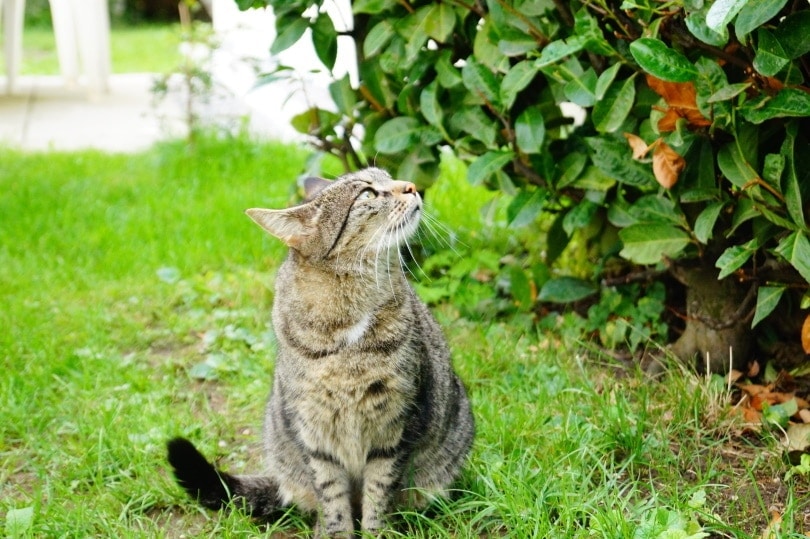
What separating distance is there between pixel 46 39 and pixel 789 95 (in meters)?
11.8

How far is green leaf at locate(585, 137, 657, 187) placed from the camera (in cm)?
308

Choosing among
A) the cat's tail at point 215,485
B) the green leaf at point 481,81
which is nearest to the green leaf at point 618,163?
the green leaf at point 481,81

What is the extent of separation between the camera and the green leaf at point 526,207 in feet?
11.1

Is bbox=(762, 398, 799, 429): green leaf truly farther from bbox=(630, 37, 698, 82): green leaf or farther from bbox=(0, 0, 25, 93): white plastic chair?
bbox=(0, 0, 25, 93): white plastic chair

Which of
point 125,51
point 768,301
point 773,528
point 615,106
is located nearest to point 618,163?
point 615,106

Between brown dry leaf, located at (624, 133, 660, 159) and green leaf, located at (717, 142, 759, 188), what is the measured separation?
0.70 feet

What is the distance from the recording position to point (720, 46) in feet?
8.50

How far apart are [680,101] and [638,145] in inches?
9.5

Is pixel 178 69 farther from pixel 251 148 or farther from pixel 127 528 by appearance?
pixel 127 528

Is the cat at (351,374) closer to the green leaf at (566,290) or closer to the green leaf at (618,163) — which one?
the green leaf at (618,163)

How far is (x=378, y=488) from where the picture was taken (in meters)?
2.60

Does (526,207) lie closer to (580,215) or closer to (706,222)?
(580,215)

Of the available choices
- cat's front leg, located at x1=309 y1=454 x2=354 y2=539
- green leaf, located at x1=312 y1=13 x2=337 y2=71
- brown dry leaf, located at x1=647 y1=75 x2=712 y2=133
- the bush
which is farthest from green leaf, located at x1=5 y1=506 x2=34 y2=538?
brown dry leaf, located at x1=647 y1=75 x2=712 y2=133

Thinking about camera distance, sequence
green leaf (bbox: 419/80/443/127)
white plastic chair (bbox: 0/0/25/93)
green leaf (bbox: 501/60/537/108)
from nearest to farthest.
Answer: green leaf (bbox: 501/60/537/108) → green leaf (bbox: 419/80/443/127) → white plastic chair (bbox: 0/0/25/93)
